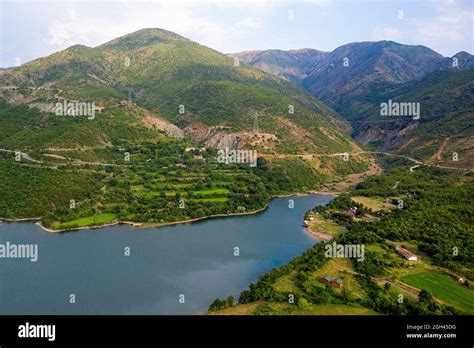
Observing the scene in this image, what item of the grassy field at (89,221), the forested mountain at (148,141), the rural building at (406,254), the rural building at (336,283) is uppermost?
the forested mountain at (148,141)

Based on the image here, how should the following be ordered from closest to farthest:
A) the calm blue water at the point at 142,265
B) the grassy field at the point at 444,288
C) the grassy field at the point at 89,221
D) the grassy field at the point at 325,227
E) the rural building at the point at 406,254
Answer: the grassy field at the point at 444,288, the calm blue water at the point at 142,265, the rural building at the point at 406,254, the grassy field at the point at 89,221, the grassy field at the point at 325,227

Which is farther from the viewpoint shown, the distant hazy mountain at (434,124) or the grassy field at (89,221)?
the distant hazy mountain at (434,124)

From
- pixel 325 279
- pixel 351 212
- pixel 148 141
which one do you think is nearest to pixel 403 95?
pixel 148 141

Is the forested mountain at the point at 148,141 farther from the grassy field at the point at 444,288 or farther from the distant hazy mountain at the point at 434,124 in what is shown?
the grassy field at the point at 444,288

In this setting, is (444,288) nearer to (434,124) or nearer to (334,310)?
(334,310)

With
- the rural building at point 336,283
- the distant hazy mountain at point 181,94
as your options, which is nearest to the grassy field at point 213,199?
the distant hazy mountain at point 181,94

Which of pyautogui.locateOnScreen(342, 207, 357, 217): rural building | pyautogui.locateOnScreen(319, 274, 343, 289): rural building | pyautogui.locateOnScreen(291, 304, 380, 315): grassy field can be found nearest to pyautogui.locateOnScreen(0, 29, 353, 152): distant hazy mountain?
pyautogui.locateOnScreen(342, 207, 357, 217): rural building
